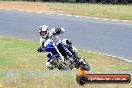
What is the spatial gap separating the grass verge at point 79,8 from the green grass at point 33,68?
27.7 feet

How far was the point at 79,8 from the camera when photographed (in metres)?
30.8

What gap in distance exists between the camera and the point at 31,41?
20.7 metres

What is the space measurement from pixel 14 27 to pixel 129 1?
11.2 metres

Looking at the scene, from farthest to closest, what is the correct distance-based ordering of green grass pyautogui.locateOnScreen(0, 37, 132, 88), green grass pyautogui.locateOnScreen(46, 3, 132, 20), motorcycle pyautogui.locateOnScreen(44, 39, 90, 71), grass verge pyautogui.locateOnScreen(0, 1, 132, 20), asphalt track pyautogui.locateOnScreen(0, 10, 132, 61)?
grass verge pyautogui.locateOnScreen(0, 1, 132, 20), green grass pyautogui.locateOnScreen(46, 3, 132, 20), asphalt track pyautogui.locateOnScreen(0, 10, 132, 61), motorcycle pyautogui.locateOnScreen(44, 39, 90, 71), green grass pyautogui.locateOnScreen(0, 37, 132, 88)

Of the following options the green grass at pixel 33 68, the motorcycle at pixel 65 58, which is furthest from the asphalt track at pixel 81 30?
the motorcycle at pixel 65 58

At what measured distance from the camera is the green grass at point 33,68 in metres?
9.41

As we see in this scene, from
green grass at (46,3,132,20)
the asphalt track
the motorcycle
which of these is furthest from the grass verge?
the motorcycle

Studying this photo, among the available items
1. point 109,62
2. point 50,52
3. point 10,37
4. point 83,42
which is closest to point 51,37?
point 50,52

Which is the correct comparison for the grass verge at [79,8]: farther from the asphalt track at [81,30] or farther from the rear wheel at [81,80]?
the rear wheel at [81,80]

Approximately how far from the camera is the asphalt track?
19578mm

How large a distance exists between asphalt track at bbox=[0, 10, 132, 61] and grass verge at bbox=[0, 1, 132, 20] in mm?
1452

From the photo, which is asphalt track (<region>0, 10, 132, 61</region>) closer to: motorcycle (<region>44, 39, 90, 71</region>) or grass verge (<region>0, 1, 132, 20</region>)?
grass verge (<region>0, 1, 132, 20</region>)

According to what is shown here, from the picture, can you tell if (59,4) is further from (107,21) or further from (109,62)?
(109,62)

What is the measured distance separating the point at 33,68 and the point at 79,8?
1679cm
